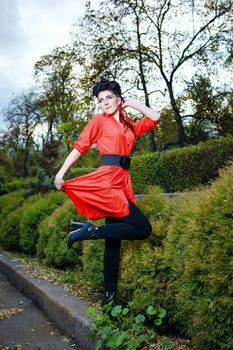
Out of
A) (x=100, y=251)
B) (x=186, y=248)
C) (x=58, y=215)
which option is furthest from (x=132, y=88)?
(x=186, y=248)

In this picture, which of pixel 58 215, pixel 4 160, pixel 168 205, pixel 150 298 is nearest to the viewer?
pixel 150 298

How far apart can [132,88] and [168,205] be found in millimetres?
15646

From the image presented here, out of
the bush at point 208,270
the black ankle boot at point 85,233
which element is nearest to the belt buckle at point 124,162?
the black ankle boot at point 85,233

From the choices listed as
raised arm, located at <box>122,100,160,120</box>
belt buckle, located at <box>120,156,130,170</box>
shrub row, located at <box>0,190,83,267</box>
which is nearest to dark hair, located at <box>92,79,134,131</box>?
raised arm, located at <box>122,100,160,120</box>

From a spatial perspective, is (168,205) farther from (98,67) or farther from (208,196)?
(98,67)

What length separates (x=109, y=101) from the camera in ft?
11.2

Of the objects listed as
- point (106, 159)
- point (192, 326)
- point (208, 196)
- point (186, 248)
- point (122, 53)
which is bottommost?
point (192, 326)

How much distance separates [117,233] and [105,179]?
1.40ft

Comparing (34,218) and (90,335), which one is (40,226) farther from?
(90,335)

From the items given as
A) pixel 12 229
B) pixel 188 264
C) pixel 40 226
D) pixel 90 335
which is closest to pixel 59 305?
pixel 90 335

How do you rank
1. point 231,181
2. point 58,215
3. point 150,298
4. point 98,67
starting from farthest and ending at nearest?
point 98,67 < point 58,215 < point 150,298 < point 231,181

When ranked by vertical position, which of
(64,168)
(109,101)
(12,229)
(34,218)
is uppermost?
(109,101)

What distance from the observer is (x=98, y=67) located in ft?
59.2

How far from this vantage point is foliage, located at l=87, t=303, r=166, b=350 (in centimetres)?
262
